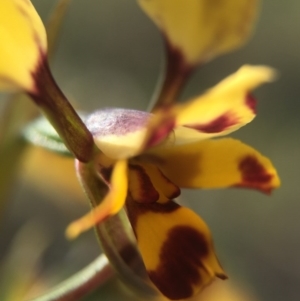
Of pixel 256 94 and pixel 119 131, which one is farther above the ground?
pixel 119 131

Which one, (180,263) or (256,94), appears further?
(256,94)

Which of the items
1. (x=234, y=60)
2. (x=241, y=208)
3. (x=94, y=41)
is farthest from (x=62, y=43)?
(x=241, y=208)

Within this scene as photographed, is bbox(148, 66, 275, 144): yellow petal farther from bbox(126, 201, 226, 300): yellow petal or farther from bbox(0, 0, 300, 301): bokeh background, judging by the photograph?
bbox(0, 0, 300, 301): bokeh background

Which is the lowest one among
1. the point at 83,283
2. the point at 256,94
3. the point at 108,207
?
the point at 256,94

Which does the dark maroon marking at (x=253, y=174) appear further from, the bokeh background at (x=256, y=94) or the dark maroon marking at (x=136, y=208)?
the bokeh background at (x=256, y=94)

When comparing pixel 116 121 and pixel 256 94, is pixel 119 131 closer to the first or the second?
pixel 116 121

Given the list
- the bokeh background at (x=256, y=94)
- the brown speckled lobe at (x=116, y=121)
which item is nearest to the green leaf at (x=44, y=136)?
the brown speckled lobe at (x=116, y=121)

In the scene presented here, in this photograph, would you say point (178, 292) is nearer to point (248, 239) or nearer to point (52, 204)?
point (52, 204)

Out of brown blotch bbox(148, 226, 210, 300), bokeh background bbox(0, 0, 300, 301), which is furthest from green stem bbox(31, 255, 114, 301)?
bokeh background bbox(0, 0, 300, 301)

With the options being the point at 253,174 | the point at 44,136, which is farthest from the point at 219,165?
the point at 44,136
